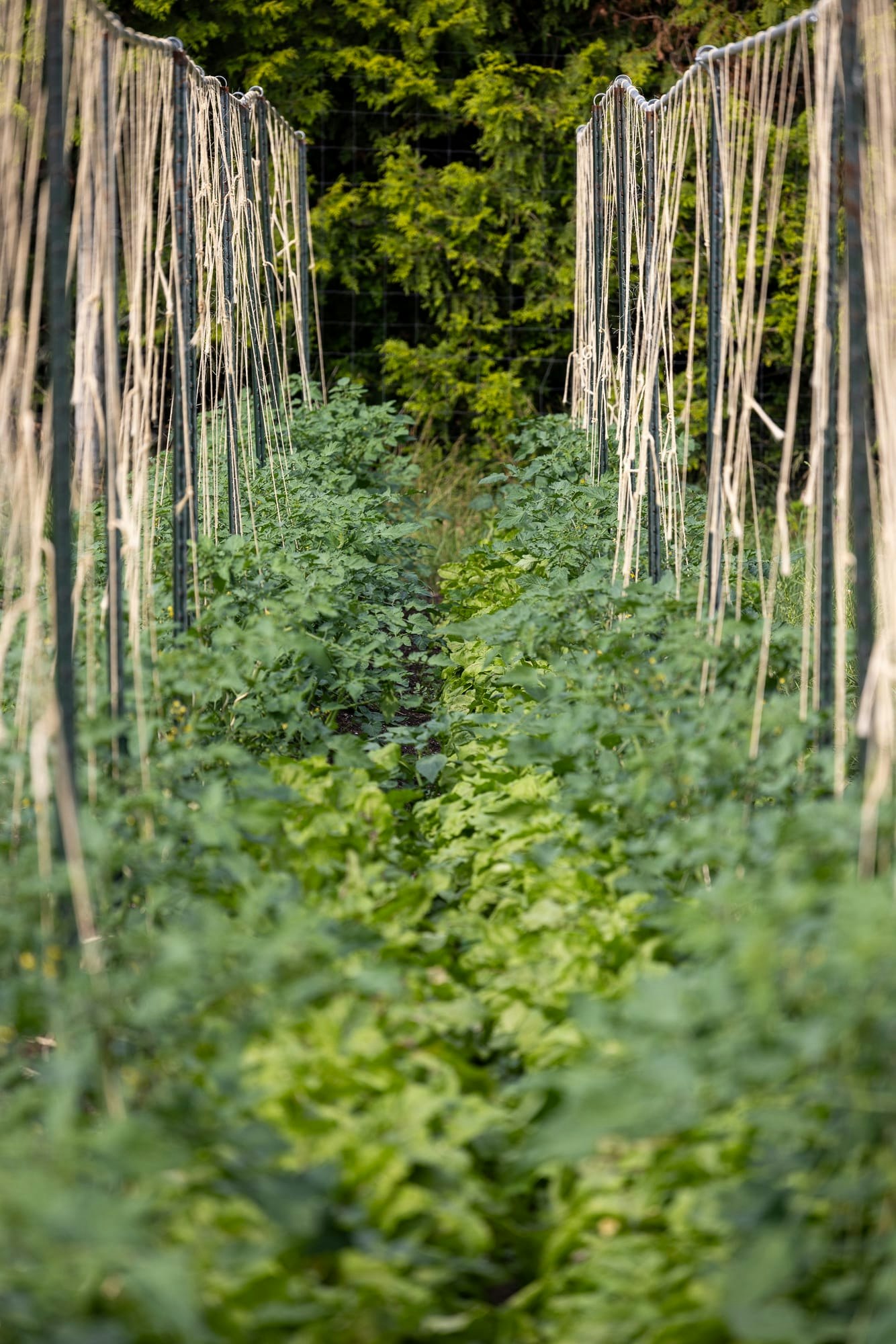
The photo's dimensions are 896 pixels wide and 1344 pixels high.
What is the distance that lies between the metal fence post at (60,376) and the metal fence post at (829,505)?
1269 mm

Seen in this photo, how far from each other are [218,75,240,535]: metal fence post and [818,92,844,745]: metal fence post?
2201mm

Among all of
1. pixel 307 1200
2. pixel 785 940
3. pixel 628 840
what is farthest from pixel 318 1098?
pixel 628 840

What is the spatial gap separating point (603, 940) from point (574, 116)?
7374mm

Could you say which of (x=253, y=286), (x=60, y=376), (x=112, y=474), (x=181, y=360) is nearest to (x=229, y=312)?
(x=253, y=286)

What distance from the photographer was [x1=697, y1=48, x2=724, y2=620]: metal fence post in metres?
3.31

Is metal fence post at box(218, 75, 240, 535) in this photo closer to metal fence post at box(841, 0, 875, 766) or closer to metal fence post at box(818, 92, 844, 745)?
metal fence post at box(818, 92, 844, 745)

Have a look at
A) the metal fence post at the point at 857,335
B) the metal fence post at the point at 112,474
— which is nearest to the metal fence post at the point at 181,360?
the metal fence post at the point at 112,474

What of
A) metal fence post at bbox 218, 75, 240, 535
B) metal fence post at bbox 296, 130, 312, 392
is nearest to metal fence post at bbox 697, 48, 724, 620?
metal fence post at bbox 218, 75, 240, 535

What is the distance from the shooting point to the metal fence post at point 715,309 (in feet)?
10.9

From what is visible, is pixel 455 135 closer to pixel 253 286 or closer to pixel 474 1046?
pixel 253 286

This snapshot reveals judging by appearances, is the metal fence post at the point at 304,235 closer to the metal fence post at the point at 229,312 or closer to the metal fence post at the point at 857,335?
the metal fence post at the point at 229,312

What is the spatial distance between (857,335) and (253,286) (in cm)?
379

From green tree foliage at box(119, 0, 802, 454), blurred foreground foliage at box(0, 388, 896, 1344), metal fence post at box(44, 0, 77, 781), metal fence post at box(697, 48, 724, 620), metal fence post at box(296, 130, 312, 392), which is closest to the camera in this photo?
blurred foreground foliage at box(0, 388, 896, 1344)

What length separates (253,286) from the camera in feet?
18.9
